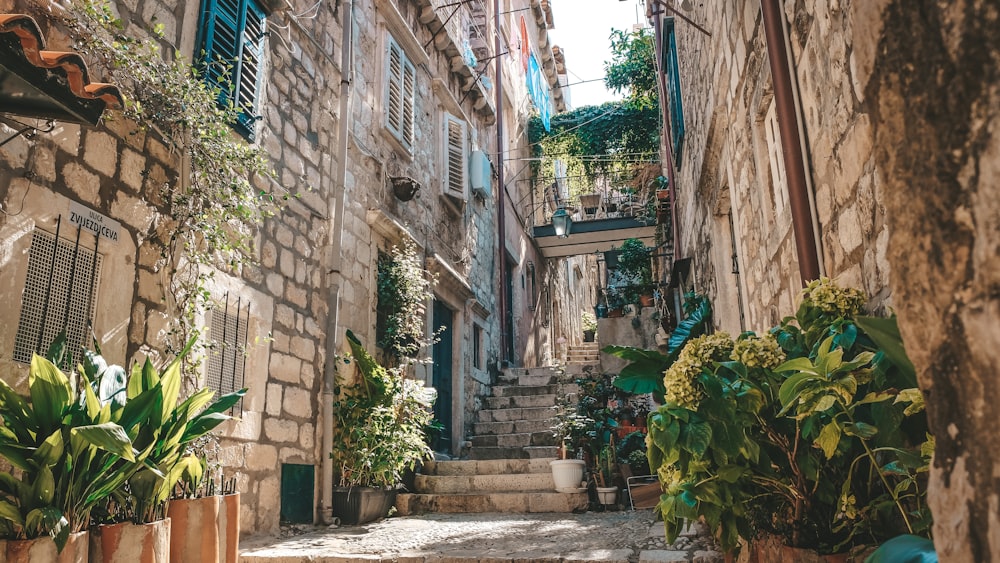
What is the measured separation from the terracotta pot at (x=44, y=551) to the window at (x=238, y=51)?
2980 mm

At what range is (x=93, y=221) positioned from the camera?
3543mm

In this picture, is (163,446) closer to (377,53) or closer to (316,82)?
(316,82)

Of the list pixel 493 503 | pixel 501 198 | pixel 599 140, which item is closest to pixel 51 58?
pixel 493 503

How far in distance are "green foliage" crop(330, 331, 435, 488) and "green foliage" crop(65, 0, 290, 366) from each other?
203cm

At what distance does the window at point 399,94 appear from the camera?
8086 mm

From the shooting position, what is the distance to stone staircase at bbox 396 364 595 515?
6562 millimetres

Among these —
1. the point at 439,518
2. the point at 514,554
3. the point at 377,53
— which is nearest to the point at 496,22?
the point at 377,53

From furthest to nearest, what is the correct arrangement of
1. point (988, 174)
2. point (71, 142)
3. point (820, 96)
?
point (71, 142)
point (820, 96)
point (988, 174)

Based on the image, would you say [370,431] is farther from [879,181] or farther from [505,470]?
[879,181]

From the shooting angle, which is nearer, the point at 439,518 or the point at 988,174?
the point at 988,174

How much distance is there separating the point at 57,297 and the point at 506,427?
22.6 ft

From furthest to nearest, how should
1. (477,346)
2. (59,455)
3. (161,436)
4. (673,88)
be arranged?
1. (477,346)
2. (673,88)
3. (161,436)
4. (59,455)

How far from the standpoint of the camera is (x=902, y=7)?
0.75 meters

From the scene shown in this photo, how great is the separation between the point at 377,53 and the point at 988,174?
8.05m
